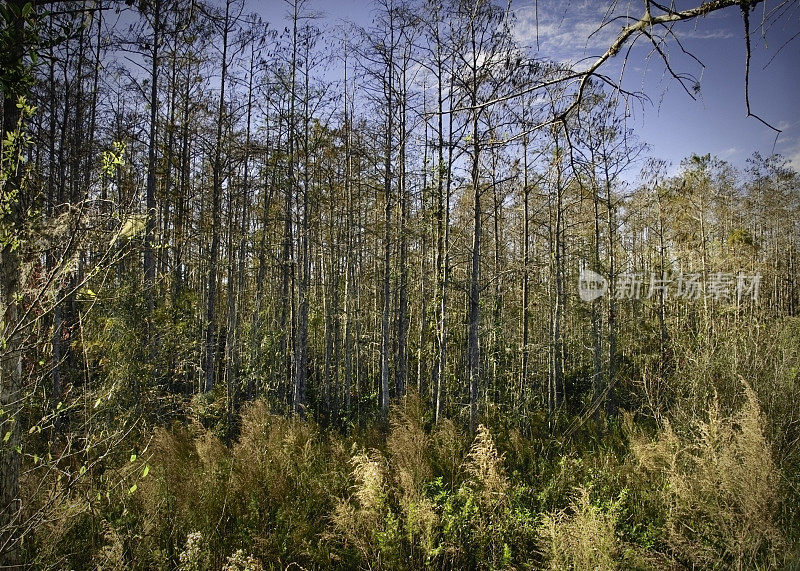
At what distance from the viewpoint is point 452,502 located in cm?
465

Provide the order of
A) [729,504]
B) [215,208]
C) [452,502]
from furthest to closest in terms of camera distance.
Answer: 1. [215,208]
2. [452,502]
3. [729,504]

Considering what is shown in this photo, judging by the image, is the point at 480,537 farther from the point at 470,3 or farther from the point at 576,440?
the point at 470,3

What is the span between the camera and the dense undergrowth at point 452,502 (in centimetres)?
343

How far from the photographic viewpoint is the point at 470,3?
6582mm

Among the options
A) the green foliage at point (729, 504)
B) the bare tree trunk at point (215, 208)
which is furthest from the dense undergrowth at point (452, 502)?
the bare tree trunk at point (215, 208)

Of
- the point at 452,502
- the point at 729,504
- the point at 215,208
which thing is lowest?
the point at 452,502

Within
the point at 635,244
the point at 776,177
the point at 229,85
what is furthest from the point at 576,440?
the point at 776,177

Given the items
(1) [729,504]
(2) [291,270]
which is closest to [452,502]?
(1) [729,504]

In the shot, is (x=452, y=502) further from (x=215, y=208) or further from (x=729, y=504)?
(x=215, y=208)

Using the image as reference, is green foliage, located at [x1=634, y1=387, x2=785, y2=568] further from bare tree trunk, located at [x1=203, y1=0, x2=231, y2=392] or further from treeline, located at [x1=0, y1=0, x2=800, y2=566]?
bare tree trunk, located at [x1=203, y1=0, x2=231, y2=392]

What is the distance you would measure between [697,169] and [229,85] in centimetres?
1804

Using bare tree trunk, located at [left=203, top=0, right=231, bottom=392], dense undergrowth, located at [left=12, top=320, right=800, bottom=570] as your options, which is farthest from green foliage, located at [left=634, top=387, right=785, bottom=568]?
bare tree trunk, located at [left=203, top=0, right=231, bottom=392]

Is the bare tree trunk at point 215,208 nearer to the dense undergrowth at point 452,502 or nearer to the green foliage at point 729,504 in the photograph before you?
the dense undergrowth at point 452,502

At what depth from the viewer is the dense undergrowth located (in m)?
3.43
